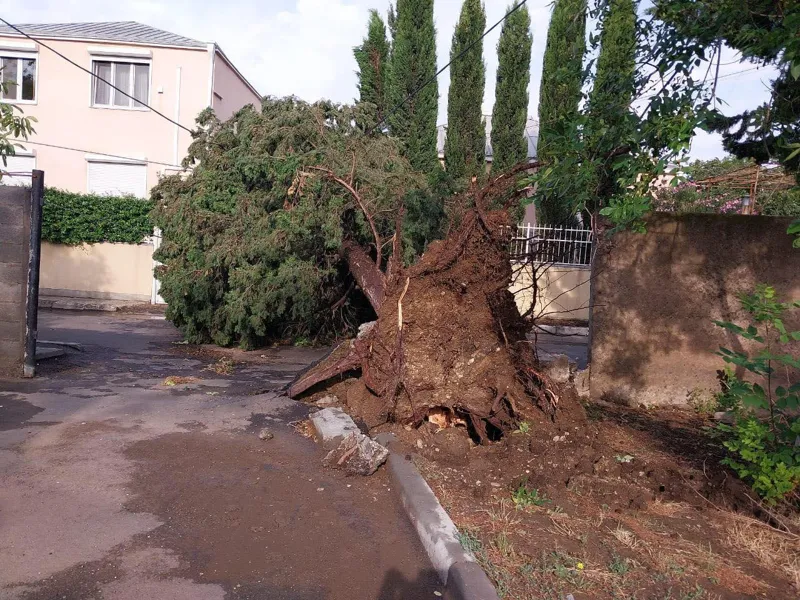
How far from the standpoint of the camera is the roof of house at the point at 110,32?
21344 mm

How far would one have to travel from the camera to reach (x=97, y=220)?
65.1 ft

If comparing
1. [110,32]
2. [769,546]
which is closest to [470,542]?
[769,546]

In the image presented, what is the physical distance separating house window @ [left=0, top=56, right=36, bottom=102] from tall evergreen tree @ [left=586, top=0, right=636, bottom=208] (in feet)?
68.2

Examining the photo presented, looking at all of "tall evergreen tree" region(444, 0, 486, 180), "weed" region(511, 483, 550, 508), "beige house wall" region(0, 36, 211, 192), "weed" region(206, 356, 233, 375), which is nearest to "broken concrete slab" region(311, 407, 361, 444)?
"weed" region(511, 483, 550, 508)

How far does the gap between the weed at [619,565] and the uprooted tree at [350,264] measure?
248cm

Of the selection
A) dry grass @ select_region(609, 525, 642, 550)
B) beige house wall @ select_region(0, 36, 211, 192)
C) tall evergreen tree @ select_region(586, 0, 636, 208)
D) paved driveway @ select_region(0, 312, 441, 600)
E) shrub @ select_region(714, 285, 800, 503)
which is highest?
beige house wall @ select_region(0, 36, 211, 192)

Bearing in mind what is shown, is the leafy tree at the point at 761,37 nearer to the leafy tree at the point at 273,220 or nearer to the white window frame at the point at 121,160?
the leafy tree at the point at 273,220

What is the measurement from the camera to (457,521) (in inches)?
180

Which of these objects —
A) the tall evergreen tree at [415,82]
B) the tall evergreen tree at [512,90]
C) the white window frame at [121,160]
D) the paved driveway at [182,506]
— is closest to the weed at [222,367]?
the paved driveway at [182,506]

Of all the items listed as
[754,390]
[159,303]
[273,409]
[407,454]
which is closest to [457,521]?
[407,454]

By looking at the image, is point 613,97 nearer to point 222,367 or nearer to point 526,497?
point 526,497

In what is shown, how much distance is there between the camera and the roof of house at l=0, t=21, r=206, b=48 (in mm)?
21344

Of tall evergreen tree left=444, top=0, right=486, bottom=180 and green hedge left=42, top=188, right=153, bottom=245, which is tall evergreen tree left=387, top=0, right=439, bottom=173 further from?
green hedge left=42, top=188, right=153, bottom=245

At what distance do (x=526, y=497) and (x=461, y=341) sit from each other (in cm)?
227
